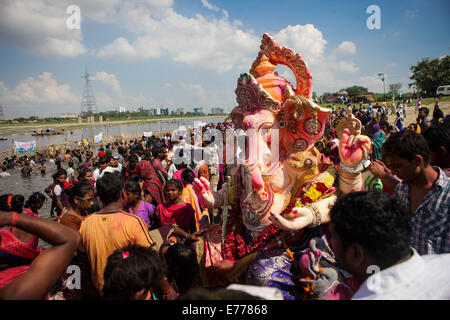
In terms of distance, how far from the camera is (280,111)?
8.00 ft

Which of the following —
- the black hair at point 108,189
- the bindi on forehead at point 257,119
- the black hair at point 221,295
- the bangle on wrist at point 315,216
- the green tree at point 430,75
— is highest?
the green tree at point 430,75

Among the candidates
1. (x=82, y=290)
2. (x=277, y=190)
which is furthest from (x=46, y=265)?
(x=277, y=190)

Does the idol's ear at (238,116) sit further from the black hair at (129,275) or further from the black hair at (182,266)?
the black hair at (129,275)

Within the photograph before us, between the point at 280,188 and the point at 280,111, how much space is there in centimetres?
74

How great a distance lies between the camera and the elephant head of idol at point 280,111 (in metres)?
2.31

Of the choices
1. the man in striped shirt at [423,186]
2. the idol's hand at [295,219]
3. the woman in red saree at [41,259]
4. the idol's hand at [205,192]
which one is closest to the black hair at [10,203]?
the woman in red saree at [41,259]

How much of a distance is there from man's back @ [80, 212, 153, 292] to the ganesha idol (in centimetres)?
72

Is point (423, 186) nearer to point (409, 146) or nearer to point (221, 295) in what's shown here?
point (409, 146)

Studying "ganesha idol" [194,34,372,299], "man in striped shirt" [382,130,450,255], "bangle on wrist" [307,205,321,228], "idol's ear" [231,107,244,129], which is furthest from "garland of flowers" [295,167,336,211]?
"idol's ear" [231,107,244,129]

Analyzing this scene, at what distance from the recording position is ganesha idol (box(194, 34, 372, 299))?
2.06m

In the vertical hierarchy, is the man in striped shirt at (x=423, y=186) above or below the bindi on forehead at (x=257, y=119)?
below

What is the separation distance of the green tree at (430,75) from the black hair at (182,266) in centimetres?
4434

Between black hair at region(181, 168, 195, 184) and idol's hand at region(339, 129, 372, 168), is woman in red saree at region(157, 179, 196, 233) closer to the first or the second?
black hair at region(181, 168, 195, 184)

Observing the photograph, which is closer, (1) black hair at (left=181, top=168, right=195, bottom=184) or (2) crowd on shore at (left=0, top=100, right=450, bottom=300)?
(2) crowd on shore at (left=0, top=100, right=450, bottom=300)
